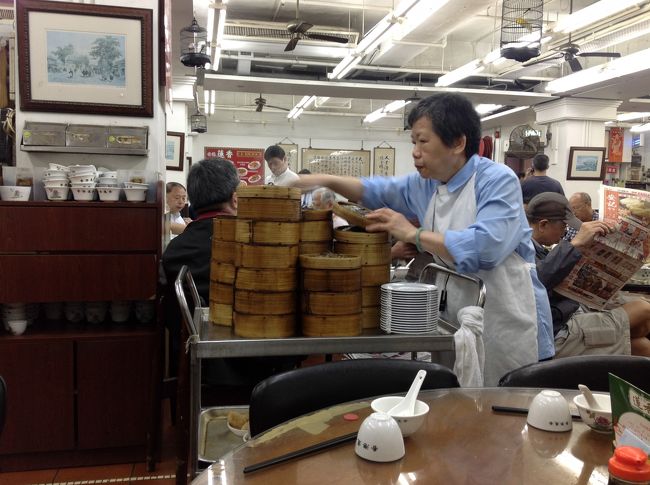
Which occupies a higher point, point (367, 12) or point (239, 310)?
point (367, 12)

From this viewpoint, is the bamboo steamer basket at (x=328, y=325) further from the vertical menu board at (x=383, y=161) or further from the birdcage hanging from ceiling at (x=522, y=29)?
the vertical menu board at (x=383, y=161)

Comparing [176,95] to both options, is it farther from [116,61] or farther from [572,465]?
[572,465]

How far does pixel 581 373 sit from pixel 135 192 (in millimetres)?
2383

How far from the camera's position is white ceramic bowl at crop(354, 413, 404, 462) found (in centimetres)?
110

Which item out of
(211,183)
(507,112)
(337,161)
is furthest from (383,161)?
(211,183)

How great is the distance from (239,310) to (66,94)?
2.02m

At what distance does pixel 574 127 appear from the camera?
34.0ft

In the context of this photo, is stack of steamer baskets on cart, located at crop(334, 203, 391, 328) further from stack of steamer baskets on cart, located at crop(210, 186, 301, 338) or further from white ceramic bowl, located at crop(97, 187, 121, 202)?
white ceramic bowl, located at crop(97, 187, 121, 202)

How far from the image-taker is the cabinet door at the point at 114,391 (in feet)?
9.86

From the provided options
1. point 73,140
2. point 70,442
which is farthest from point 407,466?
point 73,140

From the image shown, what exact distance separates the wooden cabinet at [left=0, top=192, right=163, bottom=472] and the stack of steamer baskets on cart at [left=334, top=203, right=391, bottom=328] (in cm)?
134

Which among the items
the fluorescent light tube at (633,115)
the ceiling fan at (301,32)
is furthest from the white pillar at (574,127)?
the ceiling fan at (301,32)

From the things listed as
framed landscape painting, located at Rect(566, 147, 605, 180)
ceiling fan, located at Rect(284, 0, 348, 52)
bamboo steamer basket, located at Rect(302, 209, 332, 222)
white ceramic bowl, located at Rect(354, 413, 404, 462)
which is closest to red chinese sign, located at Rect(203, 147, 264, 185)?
framed landscape painting, located at Rect(566, 147, 605, 180)

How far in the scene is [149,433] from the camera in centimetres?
303
